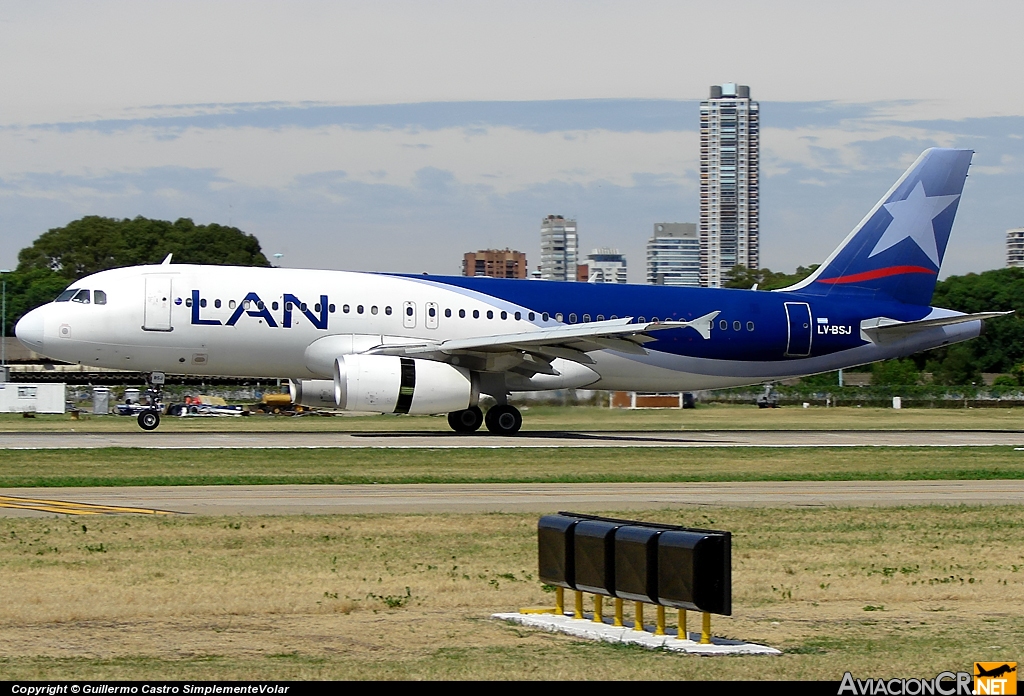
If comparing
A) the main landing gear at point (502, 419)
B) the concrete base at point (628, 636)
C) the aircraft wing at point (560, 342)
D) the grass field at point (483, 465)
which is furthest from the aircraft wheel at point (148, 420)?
the concrete base at point (628, 636)

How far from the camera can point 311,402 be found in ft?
120

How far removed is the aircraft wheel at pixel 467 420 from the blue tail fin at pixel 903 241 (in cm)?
1185

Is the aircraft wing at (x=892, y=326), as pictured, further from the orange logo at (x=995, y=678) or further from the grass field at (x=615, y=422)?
the orange logo at (x=995, y=678)

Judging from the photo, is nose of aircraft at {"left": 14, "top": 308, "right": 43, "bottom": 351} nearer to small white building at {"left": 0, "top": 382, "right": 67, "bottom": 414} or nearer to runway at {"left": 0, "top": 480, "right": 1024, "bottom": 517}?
runway at {"left": 0, "top": 480, "right": 1024, "bottom": 517}

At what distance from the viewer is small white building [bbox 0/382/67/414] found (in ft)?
191

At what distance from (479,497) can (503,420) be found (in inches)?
617

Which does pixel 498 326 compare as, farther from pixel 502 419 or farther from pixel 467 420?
pixel 467 420

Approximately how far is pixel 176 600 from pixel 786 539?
27.1ft

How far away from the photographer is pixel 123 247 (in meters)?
117

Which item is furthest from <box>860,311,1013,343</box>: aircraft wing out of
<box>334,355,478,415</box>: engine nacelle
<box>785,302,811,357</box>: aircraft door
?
<box>334,355,478,415</box>: engine nacelle

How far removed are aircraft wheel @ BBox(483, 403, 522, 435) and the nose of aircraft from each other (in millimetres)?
12412

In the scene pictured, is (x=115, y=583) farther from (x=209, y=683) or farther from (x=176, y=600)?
(x=209, y=683)

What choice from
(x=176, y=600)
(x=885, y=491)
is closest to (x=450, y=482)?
(x=885, y=491)

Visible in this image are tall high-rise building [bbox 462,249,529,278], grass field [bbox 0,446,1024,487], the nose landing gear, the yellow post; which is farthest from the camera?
tall high-rise building [bbox 462,249,529,278]
